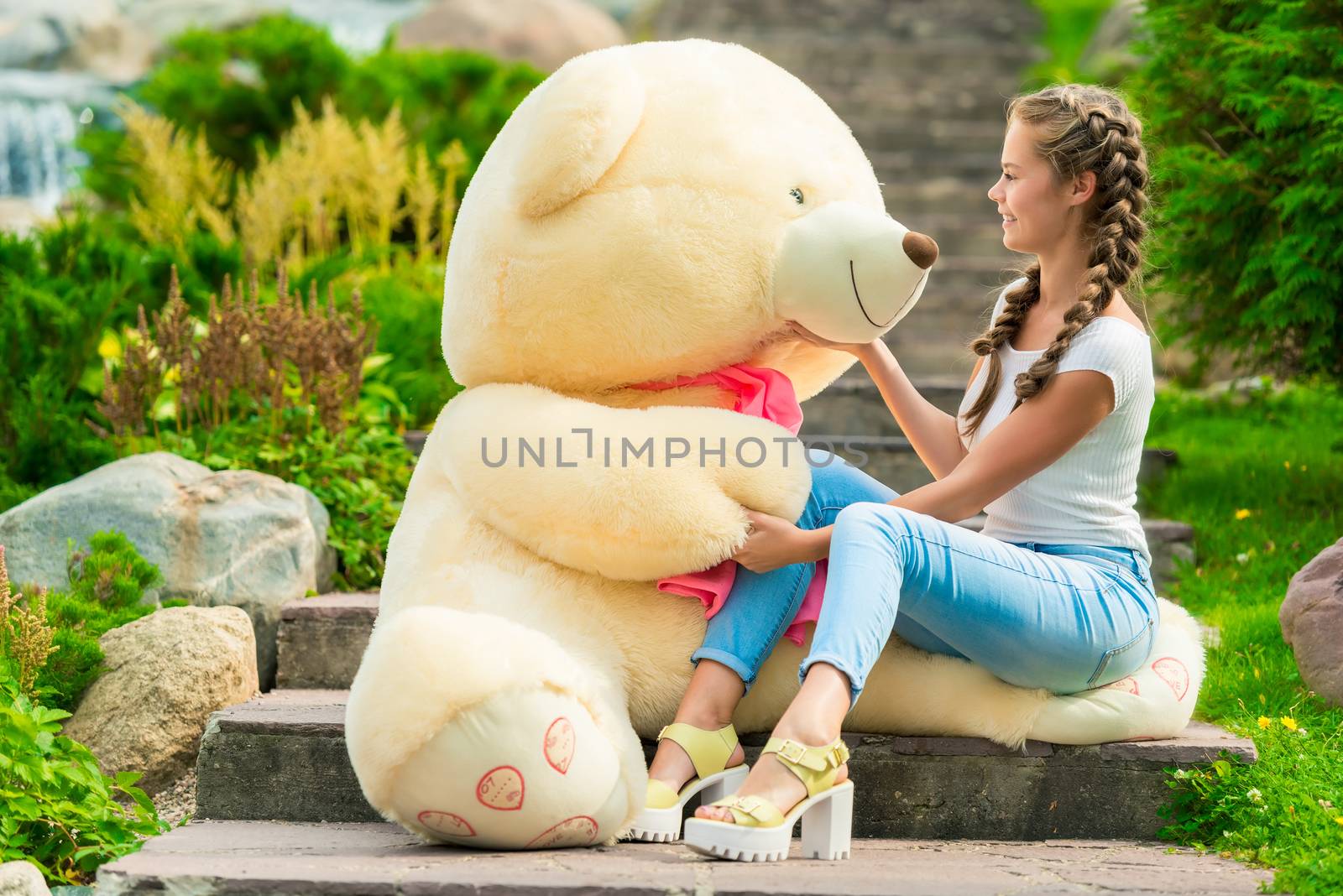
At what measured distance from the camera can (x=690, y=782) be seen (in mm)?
2254

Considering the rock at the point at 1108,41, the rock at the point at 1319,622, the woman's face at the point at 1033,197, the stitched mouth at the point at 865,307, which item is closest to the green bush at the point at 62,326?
the stitched mouth at the point at 865,307

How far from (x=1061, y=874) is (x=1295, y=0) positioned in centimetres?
292

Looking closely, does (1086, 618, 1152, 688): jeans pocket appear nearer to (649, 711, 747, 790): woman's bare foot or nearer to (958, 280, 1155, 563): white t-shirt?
(958, 280, 1155, 563): white t-shirt

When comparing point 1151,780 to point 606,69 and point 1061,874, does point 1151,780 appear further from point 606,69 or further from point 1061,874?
point 606,69

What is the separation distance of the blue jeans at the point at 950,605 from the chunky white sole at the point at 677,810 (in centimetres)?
17

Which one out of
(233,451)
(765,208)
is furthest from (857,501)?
(233,451)

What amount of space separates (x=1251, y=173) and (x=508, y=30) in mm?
7455

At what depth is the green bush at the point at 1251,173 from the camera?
374 cm

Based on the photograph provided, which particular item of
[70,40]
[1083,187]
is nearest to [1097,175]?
[1083,187]

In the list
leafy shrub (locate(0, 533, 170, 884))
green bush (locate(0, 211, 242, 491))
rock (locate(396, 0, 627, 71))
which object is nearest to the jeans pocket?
leafy shrub (locate(0, 533, 170, 884))

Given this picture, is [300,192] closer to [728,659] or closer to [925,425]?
[925,425]

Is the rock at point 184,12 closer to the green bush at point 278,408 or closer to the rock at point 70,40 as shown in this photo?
the rock at point 70,40

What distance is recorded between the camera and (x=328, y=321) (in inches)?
162

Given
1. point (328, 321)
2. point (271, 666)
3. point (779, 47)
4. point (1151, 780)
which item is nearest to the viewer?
point (1151, 780)
